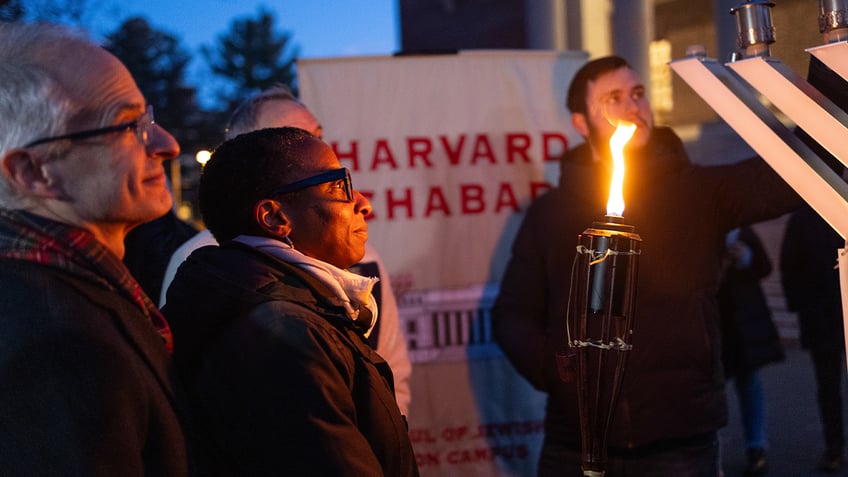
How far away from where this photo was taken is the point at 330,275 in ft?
6.13

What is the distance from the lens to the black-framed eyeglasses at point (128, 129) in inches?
55.4

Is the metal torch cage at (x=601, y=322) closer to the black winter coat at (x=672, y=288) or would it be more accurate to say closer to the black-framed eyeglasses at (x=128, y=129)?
the black-framed eyeglasses at (x=128, y=129)

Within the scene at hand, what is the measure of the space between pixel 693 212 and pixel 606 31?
7.28m

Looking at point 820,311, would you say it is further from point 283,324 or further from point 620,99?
point 283,324

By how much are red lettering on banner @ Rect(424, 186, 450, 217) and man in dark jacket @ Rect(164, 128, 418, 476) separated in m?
2.22

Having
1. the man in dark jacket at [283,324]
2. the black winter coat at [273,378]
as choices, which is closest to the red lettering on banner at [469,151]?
the man in dark jacket at [283,324]

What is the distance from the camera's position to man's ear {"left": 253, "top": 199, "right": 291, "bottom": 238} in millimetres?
→ 1938

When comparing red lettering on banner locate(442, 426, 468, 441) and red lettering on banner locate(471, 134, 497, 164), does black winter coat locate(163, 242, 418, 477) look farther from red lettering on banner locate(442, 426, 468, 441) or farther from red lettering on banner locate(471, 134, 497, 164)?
red lettering on banner locate(471, 134, 497, 164)

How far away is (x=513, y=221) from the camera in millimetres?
4348

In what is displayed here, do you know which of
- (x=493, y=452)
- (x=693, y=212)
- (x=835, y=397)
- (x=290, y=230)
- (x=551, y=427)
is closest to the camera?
(x=290, y=230)

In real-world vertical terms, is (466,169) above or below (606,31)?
below

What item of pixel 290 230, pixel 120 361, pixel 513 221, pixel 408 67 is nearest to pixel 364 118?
pixel 408 67

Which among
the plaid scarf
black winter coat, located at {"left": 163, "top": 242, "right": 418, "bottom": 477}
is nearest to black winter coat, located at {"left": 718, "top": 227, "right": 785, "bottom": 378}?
black winter coat, located at {"left": 163, "top": 242, "right": 418, "bottom": 477}

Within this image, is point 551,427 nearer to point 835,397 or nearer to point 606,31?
point 835,397
